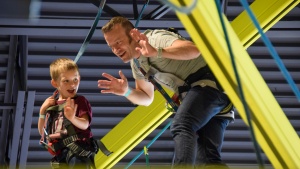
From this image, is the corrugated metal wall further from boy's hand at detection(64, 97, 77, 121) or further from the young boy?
boy's hand at detection(64, 97, 77, 121)

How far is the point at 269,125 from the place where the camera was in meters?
3.32

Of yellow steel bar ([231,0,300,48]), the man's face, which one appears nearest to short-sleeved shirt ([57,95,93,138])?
the man's face

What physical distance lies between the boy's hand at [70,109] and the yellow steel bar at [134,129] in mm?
1270

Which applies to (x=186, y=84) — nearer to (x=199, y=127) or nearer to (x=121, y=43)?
(x=199, y=127)

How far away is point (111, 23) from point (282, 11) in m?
1.77

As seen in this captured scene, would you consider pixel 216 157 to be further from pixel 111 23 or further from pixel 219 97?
pixel 111 23

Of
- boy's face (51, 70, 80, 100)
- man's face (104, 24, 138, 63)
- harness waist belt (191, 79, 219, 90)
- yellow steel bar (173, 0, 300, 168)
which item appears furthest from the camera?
boy's face (51, 70, 80, 100)

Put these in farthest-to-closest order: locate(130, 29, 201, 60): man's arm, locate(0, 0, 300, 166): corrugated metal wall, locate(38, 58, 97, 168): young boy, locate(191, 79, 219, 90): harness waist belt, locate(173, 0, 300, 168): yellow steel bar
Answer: locate(0, 0, 300, 166): corrugated metal wall → locate(38, 58, 97, 168): young boy → locate(191, 79, 219, 90): harness waist belt → locate(130, 29, 201, 60): man's arm → locate(173, 0, 300, 168): yellow steel bar

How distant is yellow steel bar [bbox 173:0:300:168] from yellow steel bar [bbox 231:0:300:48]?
218cm

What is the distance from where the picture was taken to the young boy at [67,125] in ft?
15.2

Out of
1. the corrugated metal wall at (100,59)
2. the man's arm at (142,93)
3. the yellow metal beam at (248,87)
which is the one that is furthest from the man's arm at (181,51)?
the corrugated metal wall at (100,59)

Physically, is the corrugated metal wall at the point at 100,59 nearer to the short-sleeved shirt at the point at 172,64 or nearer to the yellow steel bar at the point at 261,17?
the yellow steel bar at the point at 261,17

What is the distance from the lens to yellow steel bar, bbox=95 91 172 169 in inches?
225

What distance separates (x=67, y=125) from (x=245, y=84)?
5.44 feet
